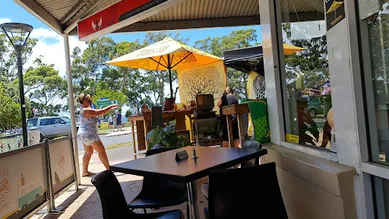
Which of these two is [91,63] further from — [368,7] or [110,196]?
[368,7]

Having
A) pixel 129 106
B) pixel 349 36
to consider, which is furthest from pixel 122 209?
pixel 129 106

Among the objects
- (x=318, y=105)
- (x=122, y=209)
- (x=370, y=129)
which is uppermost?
(x=318, y=105)

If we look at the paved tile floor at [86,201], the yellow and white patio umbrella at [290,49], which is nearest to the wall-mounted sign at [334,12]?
the yellow and white patio umbrella at [290,49]

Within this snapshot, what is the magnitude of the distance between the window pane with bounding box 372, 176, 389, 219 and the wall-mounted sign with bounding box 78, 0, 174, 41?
8.59 ft

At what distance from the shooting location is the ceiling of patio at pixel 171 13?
4.17 meters

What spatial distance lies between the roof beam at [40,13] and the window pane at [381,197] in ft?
12.6

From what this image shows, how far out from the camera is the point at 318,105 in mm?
2023

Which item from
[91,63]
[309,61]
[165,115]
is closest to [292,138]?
[309,61]

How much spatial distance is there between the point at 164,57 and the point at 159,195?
4978 millimetres

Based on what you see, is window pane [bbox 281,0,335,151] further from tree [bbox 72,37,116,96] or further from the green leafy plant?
tree [bbox 72,37,116,96]

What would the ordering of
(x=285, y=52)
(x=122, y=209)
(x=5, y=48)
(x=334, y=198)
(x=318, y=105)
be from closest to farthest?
(x=334, y=198) < (x=122, y=209) < (x=318, y=105) < (x=285, y=52) < (x=5, y=48)

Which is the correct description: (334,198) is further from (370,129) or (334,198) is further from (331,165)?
(370,129)

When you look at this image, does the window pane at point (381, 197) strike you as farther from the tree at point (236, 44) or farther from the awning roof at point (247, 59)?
the tree at point (236, 44)

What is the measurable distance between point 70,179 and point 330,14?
3916mm
